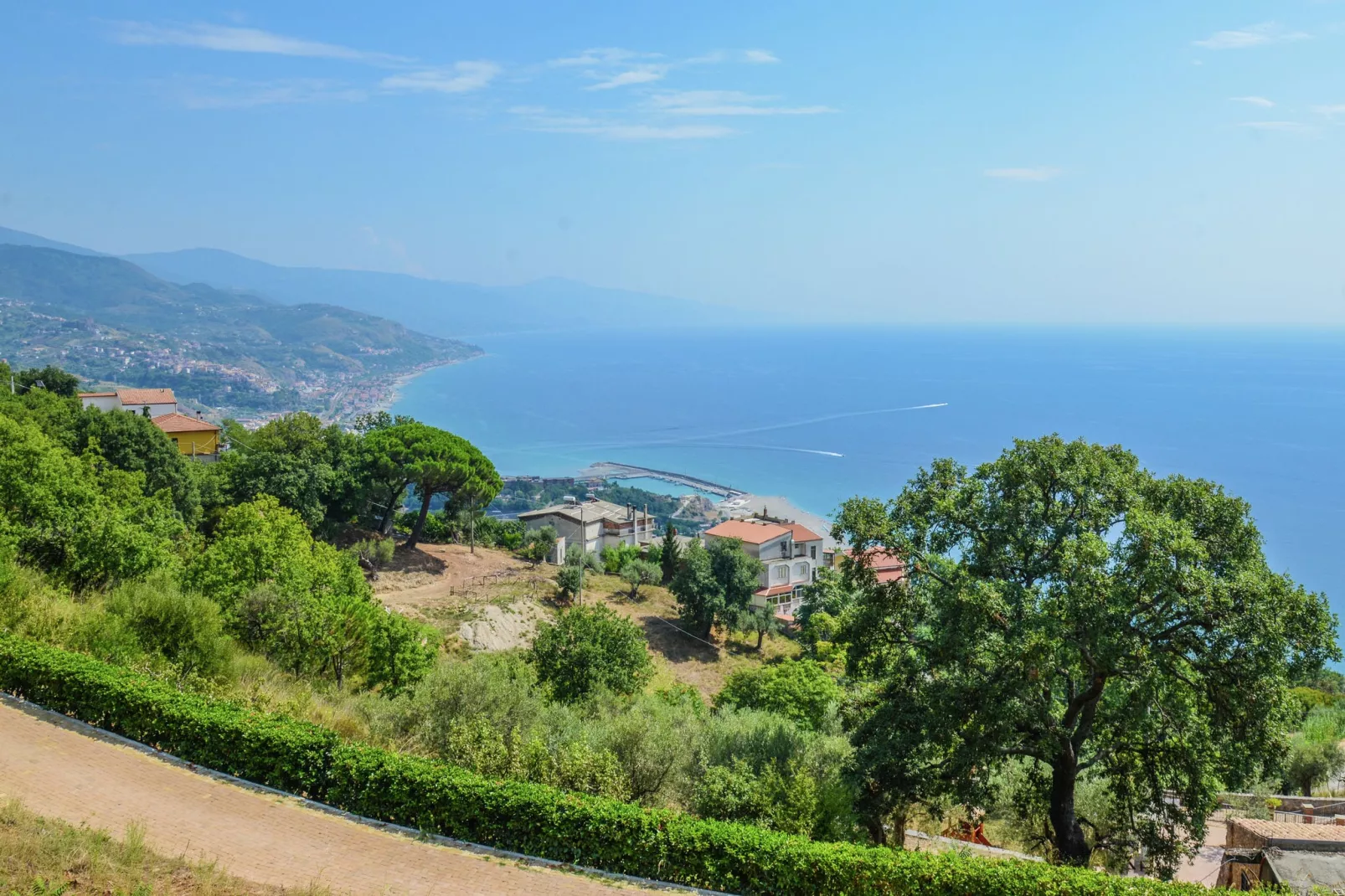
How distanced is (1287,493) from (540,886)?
101m

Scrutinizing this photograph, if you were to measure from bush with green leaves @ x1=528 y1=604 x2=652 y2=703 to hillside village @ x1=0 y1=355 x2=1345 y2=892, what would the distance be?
2.5 inches

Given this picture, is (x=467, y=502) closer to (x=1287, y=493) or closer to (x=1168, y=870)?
(x=1168, y=870)

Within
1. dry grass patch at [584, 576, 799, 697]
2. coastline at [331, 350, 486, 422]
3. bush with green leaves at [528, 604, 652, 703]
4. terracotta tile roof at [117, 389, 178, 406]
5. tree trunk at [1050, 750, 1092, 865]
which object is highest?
terracotta tile roof at [117, 389, 178, 406]

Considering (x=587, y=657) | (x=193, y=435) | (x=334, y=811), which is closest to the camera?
(x=334, y=811)

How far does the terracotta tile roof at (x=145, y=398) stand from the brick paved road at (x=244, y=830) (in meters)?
45.5

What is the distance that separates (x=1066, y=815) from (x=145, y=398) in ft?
180

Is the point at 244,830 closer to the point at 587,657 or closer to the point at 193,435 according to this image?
the point at 587,657

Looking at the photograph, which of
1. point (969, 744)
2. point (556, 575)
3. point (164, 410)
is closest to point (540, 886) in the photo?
point (969, 744)

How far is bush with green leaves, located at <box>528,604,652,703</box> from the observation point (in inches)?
814

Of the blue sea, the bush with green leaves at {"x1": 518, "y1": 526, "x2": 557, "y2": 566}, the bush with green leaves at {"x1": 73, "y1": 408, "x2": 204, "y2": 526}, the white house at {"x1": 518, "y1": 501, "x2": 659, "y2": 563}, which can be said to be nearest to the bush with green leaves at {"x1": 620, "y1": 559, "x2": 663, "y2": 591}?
the bush with green leaves at {"x1": 518, "y1": 526, "x2": 557, "y2": 566}

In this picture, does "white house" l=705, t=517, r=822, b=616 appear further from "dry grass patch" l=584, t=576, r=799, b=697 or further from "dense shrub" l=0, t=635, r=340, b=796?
"dense shrub" l=0, t=635, r=340, b=796

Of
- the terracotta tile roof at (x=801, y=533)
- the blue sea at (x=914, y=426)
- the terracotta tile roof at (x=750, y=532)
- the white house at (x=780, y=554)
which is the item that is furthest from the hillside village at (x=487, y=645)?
the blue sea at (x=914, y=426)

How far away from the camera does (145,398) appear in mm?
51250

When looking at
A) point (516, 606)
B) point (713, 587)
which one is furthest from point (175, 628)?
point (713, 587)
